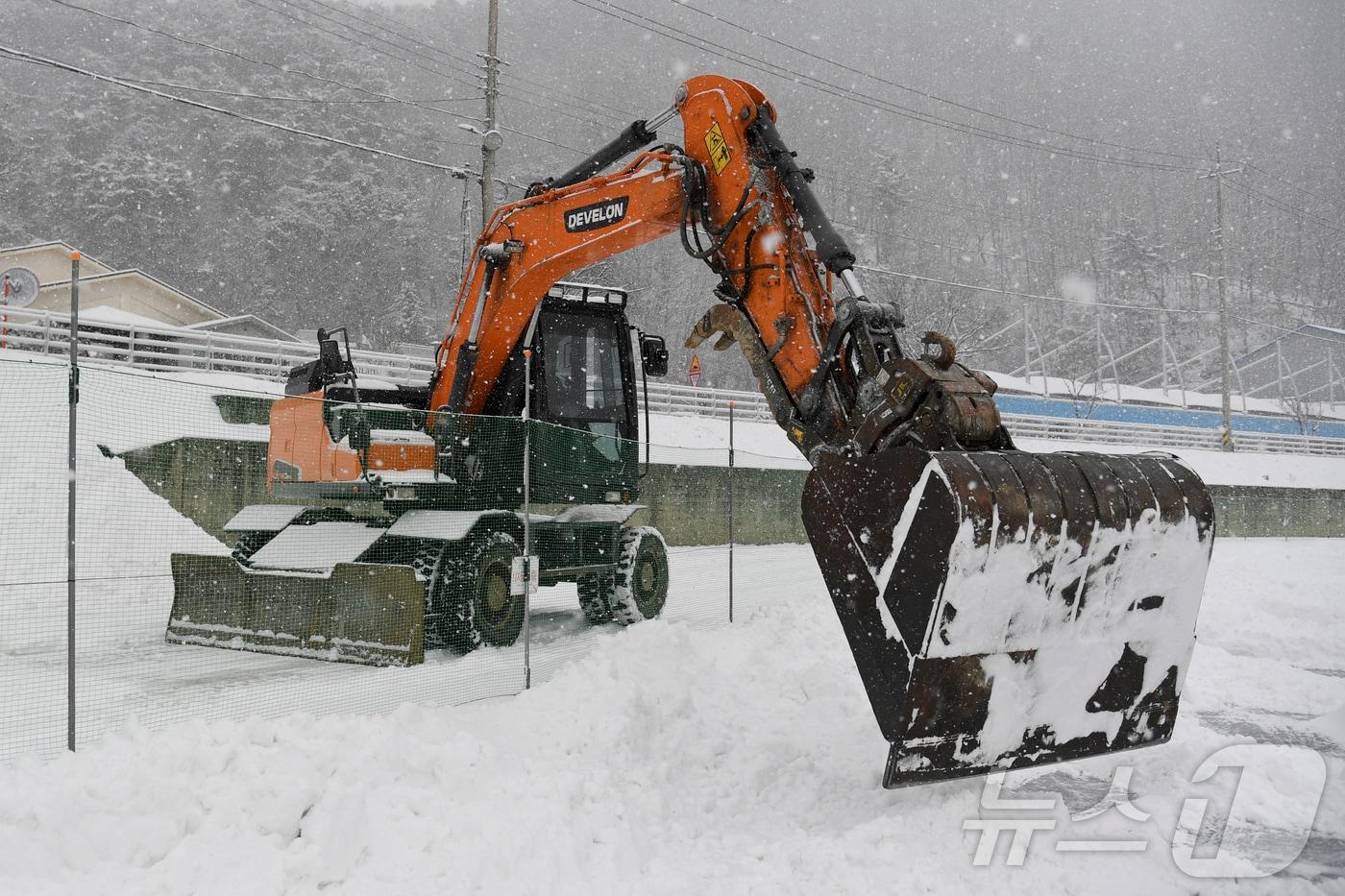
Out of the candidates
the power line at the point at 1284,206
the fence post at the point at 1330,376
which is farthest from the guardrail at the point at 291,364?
the fence post at the point at 1330,376

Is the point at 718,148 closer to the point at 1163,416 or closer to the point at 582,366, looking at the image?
the point at 582,366

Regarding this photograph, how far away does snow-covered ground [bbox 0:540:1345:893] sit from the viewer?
11.1 feet

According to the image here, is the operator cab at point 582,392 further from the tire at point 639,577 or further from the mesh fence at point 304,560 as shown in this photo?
the tire at point 639,577

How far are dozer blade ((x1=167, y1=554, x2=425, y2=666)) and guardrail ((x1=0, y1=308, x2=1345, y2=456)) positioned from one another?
654cm

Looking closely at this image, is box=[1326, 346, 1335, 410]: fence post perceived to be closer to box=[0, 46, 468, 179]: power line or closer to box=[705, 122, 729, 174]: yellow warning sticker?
box=[0, 46, 468, 179]: power line

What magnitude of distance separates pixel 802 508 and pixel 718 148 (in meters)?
2.37

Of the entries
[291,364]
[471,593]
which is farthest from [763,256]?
[291,364]

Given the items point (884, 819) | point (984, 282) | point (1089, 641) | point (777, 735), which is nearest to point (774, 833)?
point (884, 819)

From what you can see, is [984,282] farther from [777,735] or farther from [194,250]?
[777,735]

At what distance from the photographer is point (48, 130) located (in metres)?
51.7

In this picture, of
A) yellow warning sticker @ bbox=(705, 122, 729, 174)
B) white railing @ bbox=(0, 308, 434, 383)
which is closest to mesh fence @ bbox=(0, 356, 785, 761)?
yellow warning sticker @ bbox=(705, 122, 729, 174)

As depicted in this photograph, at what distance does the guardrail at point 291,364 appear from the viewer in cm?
1670

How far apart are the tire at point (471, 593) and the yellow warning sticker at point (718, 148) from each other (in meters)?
3.40

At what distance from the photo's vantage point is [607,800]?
4.21 m
